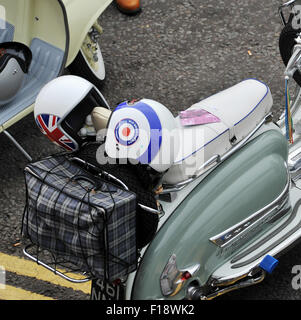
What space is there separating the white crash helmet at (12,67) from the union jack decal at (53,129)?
4.09 ft

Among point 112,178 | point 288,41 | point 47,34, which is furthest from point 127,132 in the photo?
point 47,34

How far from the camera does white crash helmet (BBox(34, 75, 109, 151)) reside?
8.25 ft

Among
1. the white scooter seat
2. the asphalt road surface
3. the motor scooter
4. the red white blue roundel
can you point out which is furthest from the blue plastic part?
the motor scooter

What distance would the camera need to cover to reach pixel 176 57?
15.2 feet

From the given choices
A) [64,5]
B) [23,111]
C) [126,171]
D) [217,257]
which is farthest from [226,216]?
[64,5]

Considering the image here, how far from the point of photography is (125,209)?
2262 mm

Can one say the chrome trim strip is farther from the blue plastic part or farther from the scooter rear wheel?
the scooter rear wheel

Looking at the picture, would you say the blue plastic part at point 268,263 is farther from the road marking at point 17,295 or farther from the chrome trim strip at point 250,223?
the road marking at point 17,295

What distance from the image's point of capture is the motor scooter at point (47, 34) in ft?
12.9

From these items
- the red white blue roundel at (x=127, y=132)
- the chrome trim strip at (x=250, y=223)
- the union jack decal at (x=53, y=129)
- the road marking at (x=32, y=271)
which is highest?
the red white blue roundel at (x=127, y=132)

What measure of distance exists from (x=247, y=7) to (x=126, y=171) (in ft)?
9.55

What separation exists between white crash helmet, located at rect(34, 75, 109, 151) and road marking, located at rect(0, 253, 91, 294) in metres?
0.97

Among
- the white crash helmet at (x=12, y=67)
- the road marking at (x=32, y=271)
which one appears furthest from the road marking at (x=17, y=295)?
the white crash helmet at (x=12, y=67)

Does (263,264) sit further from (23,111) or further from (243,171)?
(23,111)
